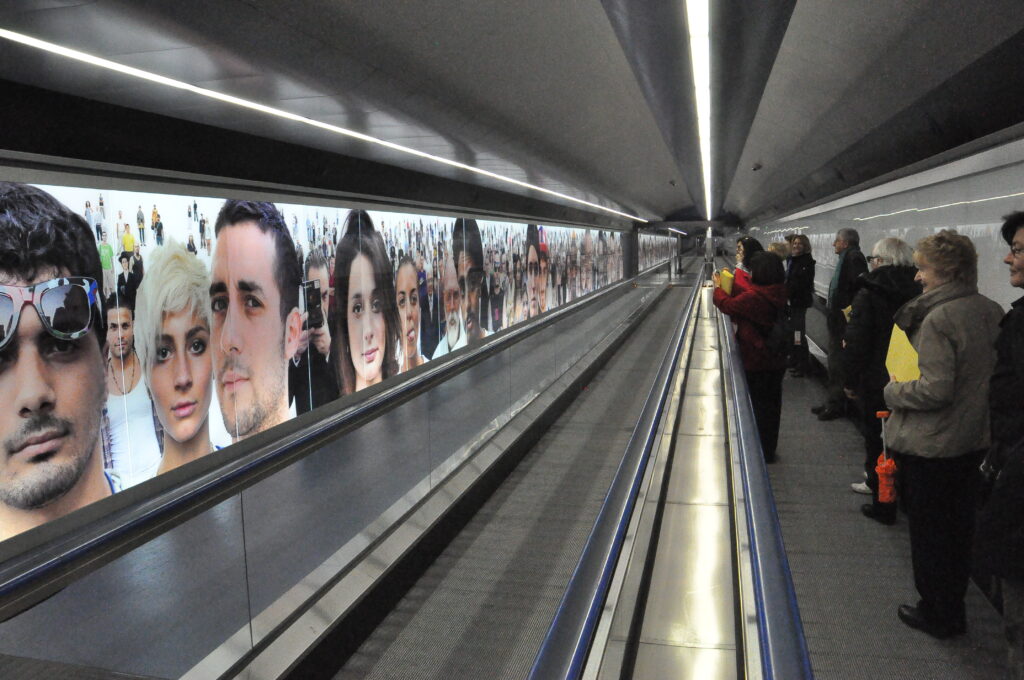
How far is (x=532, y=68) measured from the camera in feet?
15.2

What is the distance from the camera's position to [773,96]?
6.28 m

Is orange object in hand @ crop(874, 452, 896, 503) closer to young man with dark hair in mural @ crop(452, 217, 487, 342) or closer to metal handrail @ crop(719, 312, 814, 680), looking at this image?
metal handrail @ crop(719, 312, 814, 680)

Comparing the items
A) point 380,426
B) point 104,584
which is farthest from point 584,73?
point 104,584

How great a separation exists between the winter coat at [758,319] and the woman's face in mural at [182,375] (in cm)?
344

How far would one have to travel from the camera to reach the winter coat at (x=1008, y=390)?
2.35m

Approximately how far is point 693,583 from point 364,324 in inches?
168

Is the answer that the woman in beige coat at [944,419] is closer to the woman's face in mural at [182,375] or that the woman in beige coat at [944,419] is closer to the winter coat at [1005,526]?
the winter coat at [1005,526]

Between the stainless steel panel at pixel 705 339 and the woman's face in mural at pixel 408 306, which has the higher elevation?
the woman's face in mural at pixel 408 306

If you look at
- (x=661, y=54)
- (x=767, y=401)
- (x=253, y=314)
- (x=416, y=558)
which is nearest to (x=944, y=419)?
(x=767, y=401)

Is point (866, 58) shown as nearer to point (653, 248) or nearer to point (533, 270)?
point (533, 270)

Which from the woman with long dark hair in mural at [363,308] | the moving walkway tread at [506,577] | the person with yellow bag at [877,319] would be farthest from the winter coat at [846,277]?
the woman with long dark hair in mural at [363,308]

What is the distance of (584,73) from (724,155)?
21.5 feet

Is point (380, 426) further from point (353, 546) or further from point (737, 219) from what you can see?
point (737, 219)

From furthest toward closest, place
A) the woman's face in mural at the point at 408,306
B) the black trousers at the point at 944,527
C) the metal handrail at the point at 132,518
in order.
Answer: the woman's face in mural at the point at 408,306 → the black trousers at the point at 944,527 → the metal handrail at the point at 132,518
